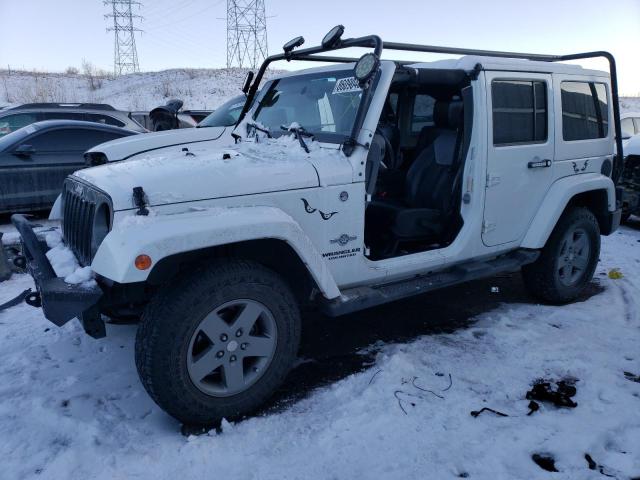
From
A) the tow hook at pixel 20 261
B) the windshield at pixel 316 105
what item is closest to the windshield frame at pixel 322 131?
the windshield at pixel 316 105

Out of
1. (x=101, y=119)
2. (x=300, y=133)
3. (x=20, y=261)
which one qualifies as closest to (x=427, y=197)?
(x=300, y=133)

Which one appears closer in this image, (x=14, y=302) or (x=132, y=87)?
(x=14, y=302)

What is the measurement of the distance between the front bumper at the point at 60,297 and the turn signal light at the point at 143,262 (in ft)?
1.05

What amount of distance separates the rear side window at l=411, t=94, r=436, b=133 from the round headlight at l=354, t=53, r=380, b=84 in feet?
5.14

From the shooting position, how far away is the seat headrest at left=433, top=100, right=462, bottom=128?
3.97 m

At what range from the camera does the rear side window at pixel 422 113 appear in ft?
15.4

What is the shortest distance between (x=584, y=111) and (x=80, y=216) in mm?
4175

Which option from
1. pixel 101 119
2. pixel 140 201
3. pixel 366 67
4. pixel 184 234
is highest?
pixel 101 119

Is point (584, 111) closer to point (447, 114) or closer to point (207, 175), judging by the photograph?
point (447, 114)

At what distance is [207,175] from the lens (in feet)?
9.14

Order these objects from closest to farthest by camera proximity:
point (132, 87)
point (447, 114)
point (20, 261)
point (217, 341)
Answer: point (217, 341)
point (20, 261)
point (447, 114)
point (132, 87)

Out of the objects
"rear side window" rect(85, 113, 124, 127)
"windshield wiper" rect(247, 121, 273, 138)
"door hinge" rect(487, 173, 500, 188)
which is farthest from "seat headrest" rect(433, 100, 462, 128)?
"rear side window" rect(85, 113, 124, 127)

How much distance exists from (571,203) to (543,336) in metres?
→ 1.39

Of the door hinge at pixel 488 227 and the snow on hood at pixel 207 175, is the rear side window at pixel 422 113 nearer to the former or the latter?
the door hinge at pixel 488 227
